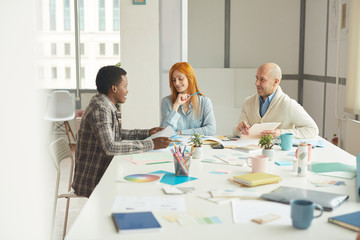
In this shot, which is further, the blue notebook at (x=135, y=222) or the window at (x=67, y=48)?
the window at (x=67, y=48)

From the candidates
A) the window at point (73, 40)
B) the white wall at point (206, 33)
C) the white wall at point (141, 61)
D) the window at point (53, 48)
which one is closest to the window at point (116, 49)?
the window at point (73, 40)

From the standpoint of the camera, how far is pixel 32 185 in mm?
4707

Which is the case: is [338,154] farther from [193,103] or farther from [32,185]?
[32,185]

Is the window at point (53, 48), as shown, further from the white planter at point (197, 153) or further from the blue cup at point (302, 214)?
the blue cup at point (302, 214)

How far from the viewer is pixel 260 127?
3.16 m

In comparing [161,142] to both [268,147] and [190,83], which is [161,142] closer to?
[268,147]

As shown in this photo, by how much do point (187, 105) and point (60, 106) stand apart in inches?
149

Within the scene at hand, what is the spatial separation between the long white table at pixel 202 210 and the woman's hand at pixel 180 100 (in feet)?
3.61

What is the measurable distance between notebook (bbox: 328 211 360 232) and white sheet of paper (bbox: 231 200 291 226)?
15 cm

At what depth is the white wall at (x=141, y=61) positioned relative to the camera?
4301mm

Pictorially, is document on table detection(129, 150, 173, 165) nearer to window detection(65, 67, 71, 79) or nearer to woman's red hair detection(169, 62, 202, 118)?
woman's red hair detection(169, 62, 202, 118)

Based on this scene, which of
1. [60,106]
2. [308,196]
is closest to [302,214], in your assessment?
[308,196]

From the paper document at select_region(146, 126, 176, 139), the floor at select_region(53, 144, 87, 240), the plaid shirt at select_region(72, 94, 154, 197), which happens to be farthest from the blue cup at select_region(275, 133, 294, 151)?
the floor at select_region(53, 144, 87, 240)

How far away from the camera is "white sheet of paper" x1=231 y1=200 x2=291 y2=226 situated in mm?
1533
